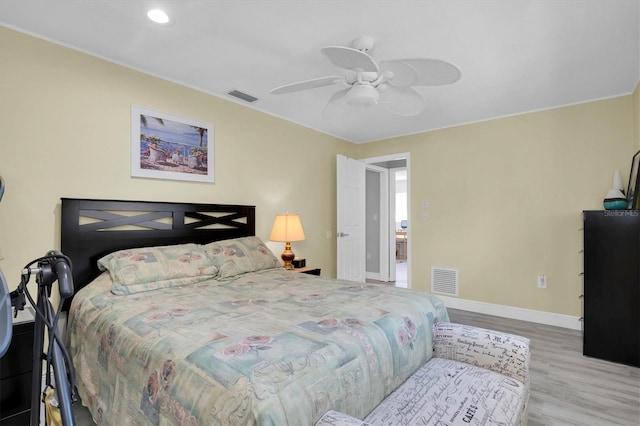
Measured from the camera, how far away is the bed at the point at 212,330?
1.14 meters

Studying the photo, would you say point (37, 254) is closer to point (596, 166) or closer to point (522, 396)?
point (522, 396)

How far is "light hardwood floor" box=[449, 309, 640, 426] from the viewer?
2.00 metres

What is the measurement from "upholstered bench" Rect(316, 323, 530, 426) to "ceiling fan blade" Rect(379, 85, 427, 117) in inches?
60.9

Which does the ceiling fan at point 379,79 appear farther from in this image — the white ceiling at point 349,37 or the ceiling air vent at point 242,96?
the ceiling air vent at point 242,96

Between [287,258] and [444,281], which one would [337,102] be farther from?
[444,281]

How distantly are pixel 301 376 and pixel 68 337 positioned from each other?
1.94 meters

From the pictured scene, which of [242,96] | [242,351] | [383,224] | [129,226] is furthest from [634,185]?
[129,226]

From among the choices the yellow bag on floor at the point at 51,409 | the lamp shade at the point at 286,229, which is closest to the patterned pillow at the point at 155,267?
the lamp shade at the point at 286,229

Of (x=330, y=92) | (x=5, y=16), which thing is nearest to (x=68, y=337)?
(x=5, y=16)

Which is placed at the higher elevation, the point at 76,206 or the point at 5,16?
the point at 5,16

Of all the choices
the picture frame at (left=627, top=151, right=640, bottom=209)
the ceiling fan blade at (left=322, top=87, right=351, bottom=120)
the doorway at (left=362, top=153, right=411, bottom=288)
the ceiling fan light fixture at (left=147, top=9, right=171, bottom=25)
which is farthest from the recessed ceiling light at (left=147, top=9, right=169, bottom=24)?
the doorway at (left=362, top=153, right=411, bottom=288)

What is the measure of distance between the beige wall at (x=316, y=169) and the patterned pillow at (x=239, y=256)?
0.57 meters

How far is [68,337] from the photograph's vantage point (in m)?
2.17

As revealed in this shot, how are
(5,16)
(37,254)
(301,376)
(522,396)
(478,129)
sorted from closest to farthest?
(301,376), (522,396), (5,16), (37,254), (478,129)
